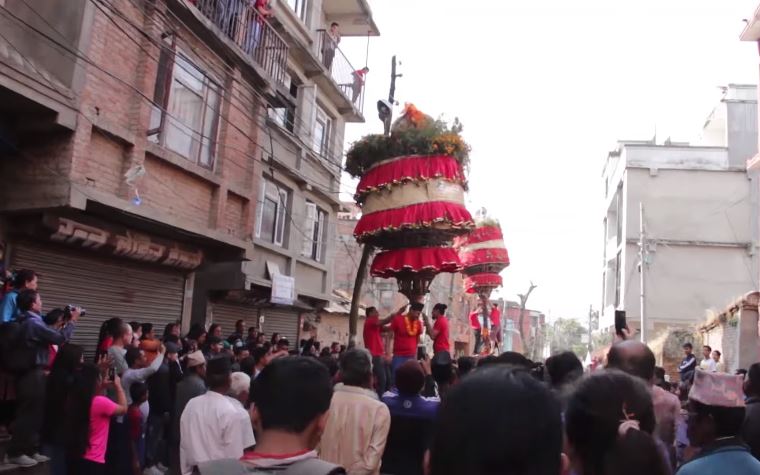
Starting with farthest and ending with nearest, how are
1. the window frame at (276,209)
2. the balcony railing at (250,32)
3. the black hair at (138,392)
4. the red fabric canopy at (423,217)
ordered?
the window frame at (276,209), the balcony railing at (250,32), the red fabric canopy at (423,217), the black hair at (138,392)

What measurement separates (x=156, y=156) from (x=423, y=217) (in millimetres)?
4948

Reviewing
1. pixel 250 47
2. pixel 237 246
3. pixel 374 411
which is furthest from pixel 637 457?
pixel 250 47

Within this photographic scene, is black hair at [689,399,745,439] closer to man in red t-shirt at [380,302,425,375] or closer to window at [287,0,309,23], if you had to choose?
man in red t-shirt at [380,302,425,375]

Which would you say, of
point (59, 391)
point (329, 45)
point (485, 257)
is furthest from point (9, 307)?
point (329, 45)

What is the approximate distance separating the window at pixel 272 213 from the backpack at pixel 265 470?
13653mm

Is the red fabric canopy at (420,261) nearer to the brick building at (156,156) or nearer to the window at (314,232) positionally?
the brick building at (156,156)

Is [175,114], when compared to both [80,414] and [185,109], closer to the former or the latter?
[185,109]

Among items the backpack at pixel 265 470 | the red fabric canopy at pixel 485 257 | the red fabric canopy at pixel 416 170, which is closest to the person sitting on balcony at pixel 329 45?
the red fabric canopy at pixel 485 257

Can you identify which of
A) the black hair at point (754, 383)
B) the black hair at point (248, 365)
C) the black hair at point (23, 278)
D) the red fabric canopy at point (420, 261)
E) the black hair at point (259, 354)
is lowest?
the black hair at point (248, 365)

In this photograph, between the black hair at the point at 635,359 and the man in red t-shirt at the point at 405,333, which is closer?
the black hair at the point at 635,359

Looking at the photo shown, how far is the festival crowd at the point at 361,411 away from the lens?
5.53 feet

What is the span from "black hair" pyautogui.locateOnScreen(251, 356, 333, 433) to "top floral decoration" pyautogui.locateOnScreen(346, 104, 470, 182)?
7.21 m

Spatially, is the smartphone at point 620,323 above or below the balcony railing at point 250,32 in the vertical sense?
below

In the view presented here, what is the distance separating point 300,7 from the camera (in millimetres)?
18406
